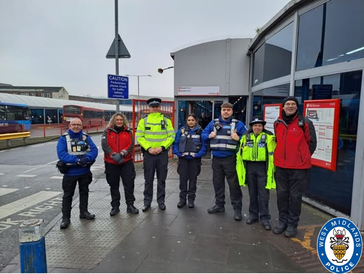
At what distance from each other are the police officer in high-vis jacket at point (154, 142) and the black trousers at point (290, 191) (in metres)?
1.93

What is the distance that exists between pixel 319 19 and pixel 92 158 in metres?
4.71

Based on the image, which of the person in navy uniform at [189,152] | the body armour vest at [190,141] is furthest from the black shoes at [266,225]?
the body armour vest at [190,141]

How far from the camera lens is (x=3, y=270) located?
293 cm

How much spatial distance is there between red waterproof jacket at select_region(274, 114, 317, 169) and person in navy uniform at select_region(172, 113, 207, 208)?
1453mm

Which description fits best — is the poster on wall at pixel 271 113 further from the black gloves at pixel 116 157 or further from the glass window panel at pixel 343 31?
the black gloves at pixel 116 157

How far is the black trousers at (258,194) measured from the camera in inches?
152

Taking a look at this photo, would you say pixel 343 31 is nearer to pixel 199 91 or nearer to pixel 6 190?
pixel 199 91

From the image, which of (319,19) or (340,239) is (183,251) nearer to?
(340,239)

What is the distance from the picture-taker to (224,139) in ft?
13.6

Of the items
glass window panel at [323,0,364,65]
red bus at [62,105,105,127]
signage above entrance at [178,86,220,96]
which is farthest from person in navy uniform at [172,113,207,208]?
red bus at [62,105,105,127]

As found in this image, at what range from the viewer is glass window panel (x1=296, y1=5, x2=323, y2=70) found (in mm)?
4621

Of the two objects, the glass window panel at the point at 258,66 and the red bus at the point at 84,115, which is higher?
the glass window panel at the point at 258,66

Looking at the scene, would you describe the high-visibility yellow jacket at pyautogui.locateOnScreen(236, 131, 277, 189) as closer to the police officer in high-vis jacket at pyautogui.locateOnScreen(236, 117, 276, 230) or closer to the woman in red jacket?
the police officer in high-vis jacket at pyautogui.locateOnScreen(236, 117, 276, 230)

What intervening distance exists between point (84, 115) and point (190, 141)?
2460 centimetres
